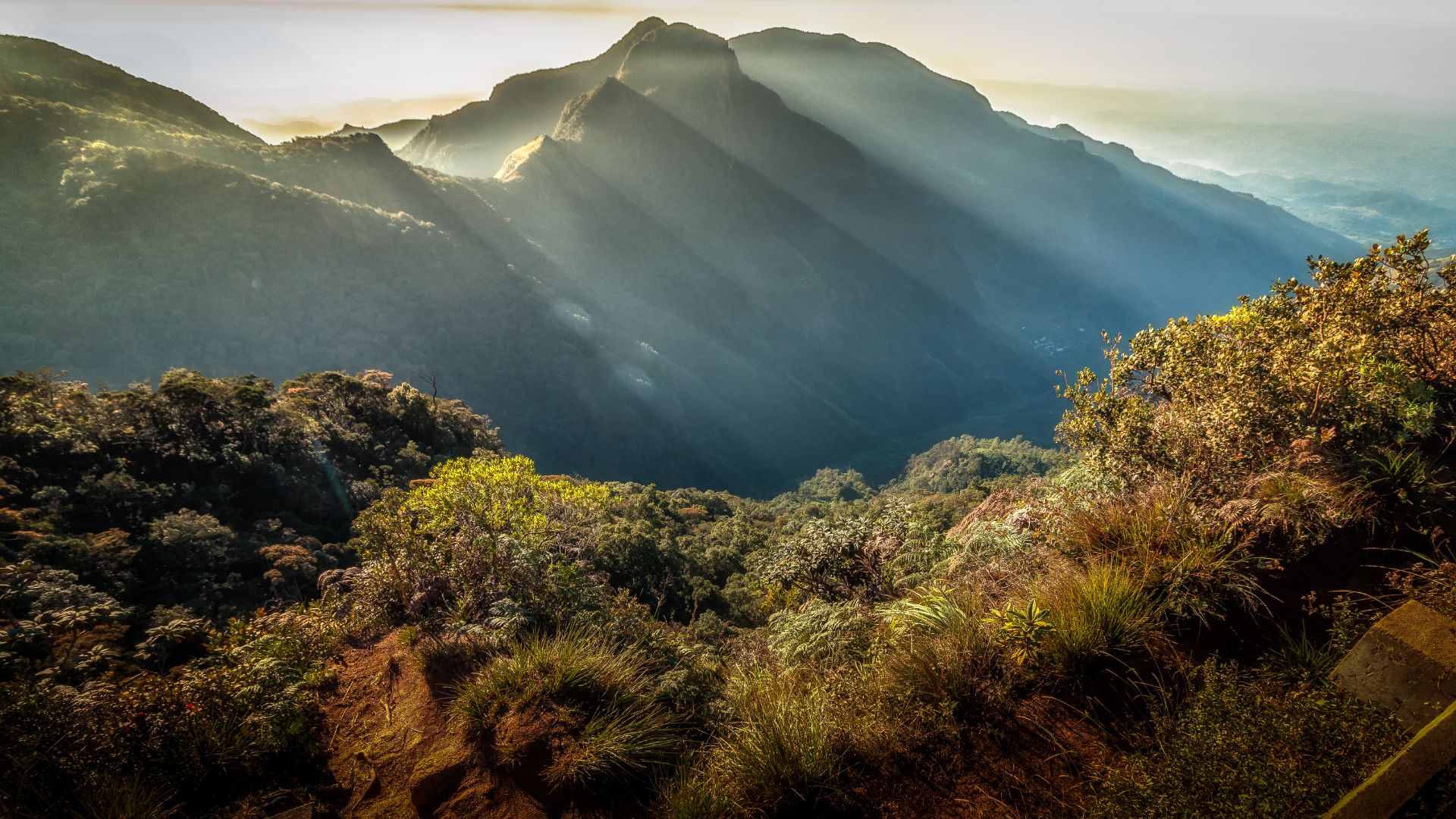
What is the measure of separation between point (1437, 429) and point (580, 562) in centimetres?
854

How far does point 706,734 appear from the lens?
14.8 feet

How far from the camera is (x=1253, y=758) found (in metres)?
2.67

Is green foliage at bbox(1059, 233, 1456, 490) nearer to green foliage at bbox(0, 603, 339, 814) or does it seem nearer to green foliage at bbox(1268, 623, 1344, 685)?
green foliage at bbox(1268, 623, 1344, 685)

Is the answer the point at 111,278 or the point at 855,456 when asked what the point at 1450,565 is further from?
the point at 855,456

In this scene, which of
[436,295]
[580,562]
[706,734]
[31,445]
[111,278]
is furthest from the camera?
[436,295]

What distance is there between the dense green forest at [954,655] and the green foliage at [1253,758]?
0.05 feet

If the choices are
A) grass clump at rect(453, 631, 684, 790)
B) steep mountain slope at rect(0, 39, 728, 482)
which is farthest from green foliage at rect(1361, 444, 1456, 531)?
steep mountain slope at rect(0, 39, 728, 482)

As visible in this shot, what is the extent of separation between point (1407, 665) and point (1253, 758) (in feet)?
3.69

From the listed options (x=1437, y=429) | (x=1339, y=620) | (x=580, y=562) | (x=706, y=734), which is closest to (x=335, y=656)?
(x=580, y=562)

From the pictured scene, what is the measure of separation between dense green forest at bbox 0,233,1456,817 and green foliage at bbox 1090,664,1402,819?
0.02m

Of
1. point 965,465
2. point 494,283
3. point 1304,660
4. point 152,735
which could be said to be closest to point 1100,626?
point 1304,660

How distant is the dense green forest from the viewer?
3.38 metres

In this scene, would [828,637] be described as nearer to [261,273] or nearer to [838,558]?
[838,558]

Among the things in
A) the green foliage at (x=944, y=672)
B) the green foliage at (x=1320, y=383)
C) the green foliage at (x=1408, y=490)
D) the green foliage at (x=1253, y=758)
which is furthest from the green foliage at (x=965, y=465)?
the green foliage at (x=1253, y=758)
